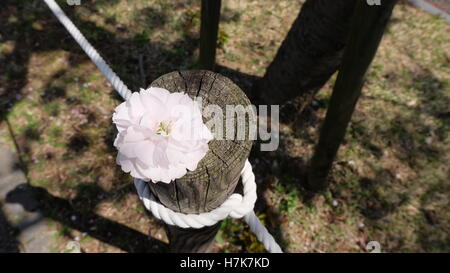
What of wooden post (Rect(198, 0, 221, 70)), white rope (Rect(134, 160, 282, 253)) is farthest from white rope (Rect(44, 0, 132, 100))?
wooden post (Rect(198, 0, 221, 70))

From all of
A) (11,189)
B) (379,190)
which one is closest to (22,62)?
(11,189)

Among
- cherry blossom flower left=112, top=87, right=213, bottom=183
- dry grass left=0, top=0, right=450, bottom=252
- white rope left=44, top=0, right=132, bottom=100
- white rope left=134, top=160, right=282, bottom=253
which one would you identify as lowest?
dry grass left=0, top=0, right=450, bottom=252

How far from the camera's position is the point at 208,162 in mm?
1127

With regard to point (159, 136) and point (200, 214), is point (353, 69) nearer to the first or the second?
point (200, 214)

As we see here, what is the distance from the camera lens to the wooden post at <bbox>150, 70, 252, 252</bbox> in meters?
1.13

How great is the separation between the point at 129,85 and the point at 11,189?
139 cm

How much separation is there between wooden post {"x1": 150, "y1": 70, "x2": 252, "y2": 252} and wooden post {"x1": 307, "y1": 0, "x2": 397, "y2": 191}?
0.91 metres

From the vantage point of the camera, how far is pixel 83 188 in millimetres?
2896

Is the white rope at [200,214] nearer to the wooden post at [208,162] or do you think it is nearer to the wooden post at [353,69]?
the wooden post at [208,162]

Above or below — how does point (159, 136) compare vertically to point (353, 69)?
above

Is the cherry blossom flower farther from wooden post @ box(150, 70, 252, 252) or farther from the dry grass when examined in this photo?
the dry grass

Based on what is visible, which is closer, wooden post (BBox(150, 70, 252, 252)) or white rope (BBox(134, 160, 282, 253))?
wooden post (BBox(150, 70, 252, 252))

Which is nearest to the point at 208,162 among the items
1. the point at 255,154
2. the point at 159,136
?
the point at 159,136

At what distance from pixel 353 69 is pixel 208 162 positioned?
1195 mm
